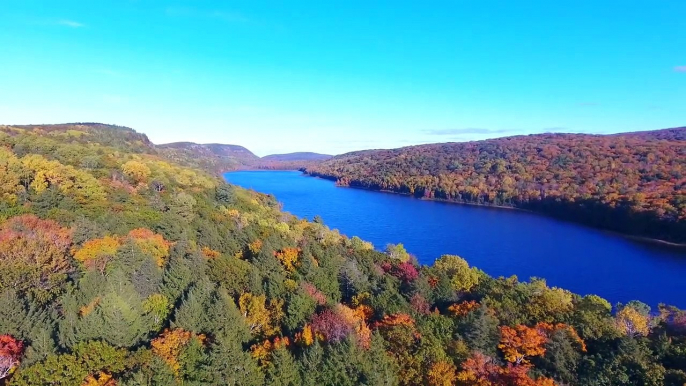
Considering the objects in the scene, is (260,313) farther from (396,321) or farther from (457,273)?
(457,273)

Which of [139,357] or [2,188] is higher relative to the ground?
[2,188]

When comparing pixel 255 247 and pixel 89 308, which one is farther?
pixel 255 247

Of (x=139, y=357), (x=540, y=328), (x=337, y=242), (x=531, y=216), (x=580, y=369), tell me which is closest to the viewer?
(x=139, y=357)

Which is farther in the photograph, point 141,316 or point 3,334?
point 141,316

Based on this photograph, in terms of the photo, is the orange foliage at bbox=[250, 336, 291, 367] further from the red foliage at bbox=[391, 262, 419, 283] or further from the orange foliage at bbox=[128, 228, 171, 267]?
the red foliage at bbox=[391, 262, 419, 283]

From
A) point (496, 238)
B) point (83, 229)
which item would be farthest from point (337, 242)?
point (496, 238)

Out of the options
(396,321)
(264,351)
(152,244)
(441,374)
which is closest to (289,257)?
(152,244)

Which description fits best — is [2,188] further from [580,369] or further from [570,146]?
[570,146]
